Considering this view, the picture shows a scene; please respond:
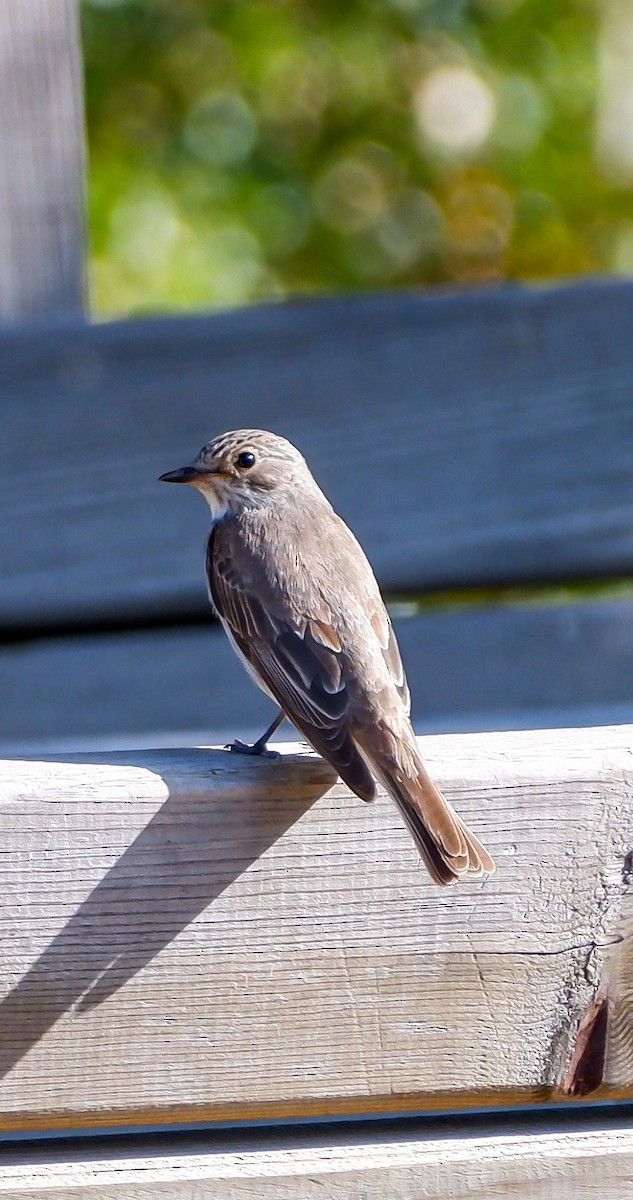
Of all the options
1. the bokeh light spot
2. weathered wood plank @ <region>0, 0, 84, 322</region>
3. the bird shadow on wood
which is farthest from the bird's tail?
the bokeh light spot

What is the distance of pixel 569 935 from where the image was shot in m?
1.97

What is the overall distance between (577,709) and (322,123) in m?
4.29

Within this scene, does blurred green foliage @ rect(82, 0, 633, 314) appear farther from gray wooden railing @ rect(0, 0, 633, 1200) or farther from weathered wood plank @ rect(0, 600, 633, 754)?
gray wooden railing @ rect(0, 0, 633, 1200)

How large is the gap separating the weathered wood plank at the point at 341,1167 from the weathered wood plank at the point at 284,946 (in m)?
0.05

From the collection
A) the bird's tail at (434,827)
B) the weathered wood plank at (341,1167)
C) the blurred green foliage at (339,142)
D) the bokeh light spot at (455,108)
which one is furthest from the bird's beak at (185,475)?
the bokeh light spot at (455,108)

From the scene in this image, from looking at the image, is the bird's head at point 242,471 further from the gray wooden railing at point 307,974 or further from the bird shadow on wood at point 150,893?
the bird shadow on wood at point 150,893

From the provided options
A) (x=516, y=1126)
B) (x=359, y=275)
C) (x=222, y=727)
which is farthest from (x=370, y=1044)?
(x=359, y=275)

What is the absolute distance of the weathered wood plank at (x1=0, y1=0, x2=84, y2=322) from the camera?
9.95 feet

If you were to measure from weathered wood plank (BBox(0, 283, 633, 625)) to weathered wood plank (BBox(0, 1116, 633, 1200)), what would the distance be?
170cm

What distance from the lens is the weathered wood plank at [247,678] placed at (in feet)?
11.3

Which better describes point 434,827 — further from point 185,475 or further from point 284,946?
point 185,475

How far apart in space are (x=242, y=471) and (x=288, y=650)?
68 centimetres

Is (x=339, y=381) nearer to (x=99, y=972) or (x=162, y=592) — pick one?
(x=162, y=592)

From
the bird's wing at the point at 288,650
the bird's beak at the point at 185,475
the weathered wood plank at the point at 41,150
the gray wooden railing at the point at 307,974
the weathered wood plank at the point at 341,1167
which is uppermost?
the weathered wood plank at the point at 41,150
